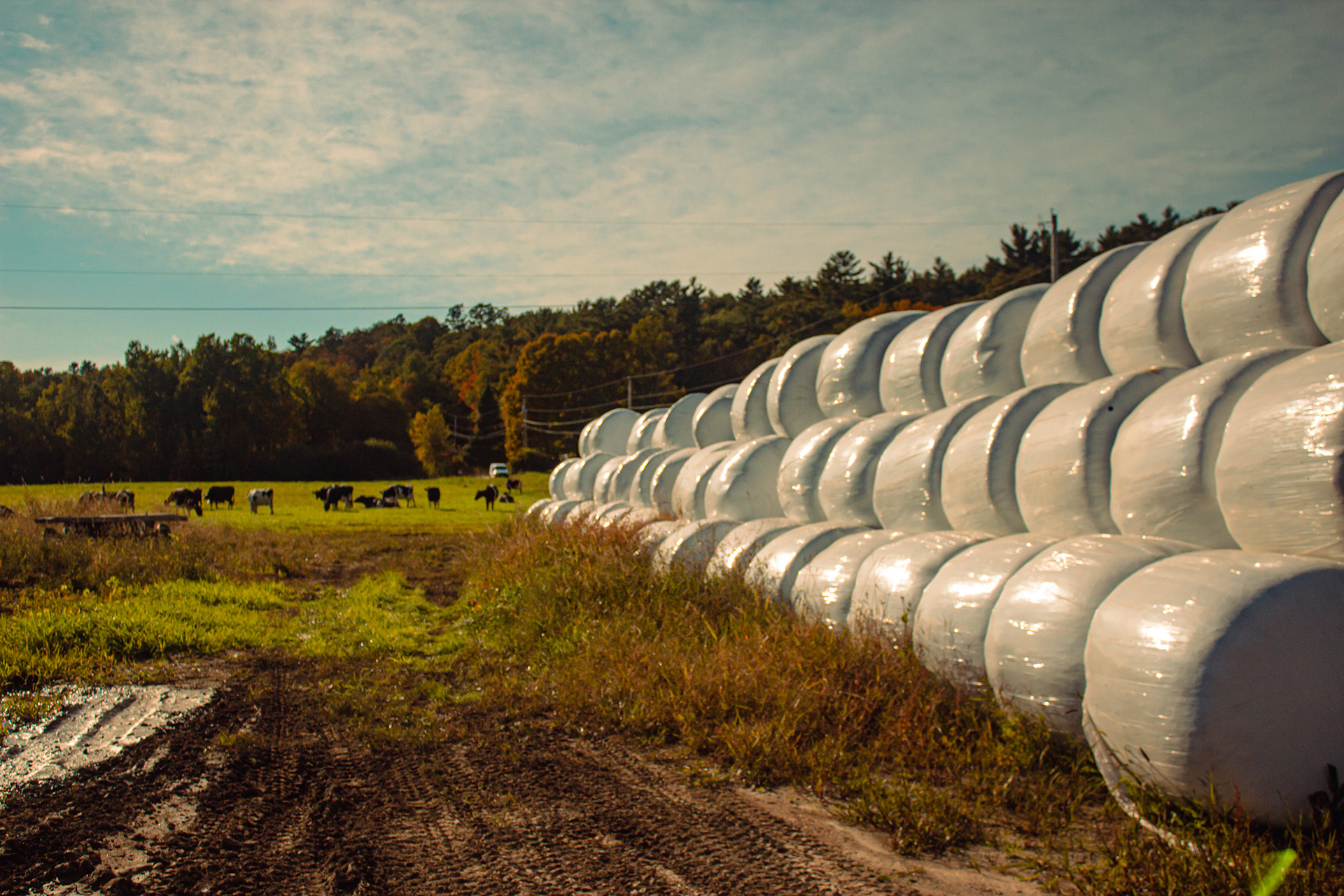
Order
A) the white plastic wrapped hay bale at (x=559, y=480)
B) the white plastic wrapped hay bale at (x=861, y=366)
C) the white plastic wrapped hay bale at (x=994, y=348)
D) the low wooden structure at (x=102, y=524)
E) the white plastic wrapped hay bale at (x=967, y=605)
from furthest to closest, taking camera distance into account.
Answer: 1. the white plastic wrapped hay bale at (x=559, y=480)
2. the low wooden structure at (x=102, y=524)
3. the white plastic wrapped hay bale at (x=861, y=366)
4. the white plastic wrapped hay bale at (x=994, y=348)
5. the white plastic wrapped hay bale at (x=967, y=605)

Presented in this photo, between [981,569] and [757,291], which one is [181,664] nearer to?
[981,569]

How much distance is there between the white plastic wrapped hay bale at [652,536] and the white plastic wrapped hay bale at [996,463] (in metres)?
3.64

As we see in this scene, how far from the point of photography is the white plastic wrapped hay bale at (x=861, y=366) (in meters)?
7.05

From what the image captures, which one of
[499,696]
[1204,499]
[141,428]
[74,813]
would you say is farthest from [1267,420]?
[141,428]

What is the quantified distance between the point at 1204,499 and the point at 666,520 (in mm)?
6432

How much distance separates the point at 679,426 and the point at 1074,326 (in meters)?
7.58

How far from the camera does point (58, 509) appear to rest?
13.4 m

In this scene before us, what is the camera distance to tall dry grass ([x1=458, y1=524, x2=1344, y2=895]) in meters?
2.72

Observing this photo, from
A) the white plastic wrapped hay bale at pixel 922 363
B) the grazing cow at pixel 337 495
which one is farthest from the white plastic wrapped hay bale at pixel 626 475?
the grazing cow at pixel 337 495

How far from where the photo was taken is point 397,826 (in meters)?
3.30

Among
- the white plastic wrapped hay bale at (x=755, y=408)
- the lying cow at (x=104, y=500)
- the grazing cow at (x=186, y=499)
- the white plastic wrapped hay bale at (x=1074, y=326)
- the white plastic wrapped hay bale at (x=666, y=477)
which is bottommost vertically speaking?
the grazing cow at (x=186, y=499)

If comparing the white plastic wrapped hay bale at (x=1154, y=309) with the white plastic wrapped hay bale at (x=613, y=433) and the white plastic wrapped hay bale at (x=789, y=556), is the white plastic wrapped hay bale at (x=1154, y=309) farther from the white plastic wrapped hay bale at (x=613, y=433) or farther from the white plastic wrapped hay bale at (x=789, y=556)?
the white plastic wrapped hay bale at (x=613, y=433)

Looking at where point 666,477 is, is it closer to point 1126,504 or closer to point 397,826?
point 1126,504

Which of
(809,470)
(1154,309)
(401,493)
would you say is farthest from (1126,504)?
(401,493)
